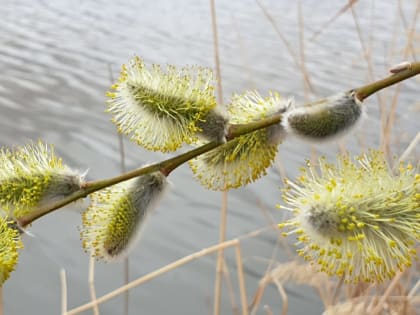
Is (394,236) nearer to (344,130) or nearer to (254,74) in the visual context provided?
(344,130)

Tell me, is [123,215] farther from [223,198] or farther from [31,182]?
[223,198]

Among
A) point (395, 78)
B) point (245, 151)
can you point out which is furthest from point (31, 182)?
point (395, 78)

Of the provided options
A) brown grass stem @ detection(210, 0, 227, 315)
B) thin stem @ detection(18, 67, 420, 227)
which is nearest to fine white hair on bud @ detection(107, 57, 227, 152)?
thin stem @ detection(18, 67, 420, 227)

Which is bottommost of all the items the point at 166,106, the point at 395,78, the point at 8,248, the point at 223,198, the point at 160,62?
the point at 160,62

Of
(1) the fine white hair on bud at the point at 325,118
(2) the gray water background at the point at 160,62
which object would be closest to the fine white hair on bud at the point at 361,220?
(1) the fine white hair on bud at the point at 325,118

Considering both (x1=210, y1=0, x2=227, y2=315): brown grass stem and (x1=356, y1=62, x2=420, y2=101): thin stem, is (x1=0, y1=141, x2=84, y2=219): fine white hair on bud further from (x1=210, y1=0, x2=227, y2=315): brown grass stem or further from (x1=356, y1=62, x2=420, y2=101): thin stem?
(x1=210, y1=0, x2=227, y2=315): brown grass stem
